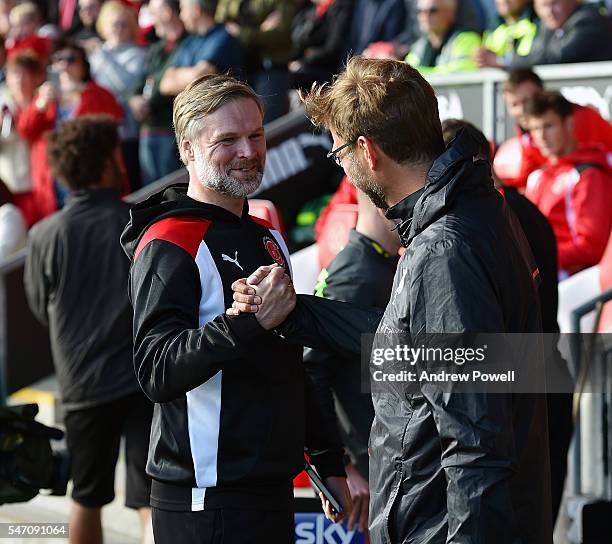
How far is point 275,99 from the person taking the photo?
988 cm

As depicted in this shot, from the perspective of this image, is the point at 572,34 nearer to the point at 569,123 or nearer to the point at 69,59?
the point at 569,123

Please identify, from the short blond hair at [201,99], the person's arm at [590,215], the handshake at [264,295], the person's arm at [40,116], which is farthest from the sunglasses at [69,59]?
the handshake at [264,295]

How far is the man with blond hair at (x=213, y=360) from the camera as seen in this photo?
3.15 m

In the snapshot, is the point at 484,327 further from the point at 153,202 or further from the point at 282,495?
the point at 153,202

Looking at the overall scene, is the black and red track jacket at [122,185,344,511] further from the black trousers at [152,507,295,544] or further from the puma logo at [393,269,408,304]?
the puma logo at [393,269,408,304]

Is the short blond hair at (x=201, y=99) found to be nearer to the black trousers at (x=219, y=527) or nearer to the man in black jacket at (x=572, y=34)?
the black trousers at (x=219, y=527)

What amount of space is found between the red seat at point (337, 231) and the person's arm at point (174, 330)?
2399mm

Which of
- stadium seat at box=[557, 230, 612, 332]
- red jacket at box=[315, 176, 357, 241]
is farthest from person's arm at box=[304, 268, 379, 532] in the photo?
red jacket at box=[315, 176, 357, 241]

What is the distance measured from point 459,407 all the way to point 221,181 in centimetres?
129

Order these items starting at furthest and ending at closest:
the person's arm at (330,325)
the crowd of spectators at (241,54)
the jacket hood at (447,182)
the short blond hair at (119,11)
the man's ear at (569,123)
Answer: the short blond hair at (119,11) < the crowd of spectators at (241,54) < the man's ear at (569,123) < the person's arm at (330,325) < the jacket hood at (447,182)

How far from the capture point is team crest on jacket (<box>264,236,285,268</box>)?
351cm

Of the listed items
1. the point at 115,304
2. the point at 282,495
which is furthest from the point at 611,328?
the point at 282,495

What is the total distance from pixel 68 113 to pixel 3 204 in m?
1.34

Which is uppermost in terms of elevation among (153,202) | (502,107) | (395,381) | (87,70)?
(87,70)
